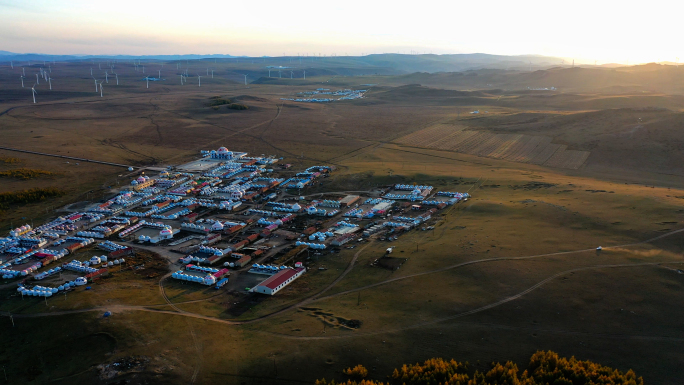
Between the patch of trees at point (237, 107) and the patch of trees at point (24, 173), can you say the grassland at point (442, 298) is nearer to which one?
the patch of trees at point (24, 173)

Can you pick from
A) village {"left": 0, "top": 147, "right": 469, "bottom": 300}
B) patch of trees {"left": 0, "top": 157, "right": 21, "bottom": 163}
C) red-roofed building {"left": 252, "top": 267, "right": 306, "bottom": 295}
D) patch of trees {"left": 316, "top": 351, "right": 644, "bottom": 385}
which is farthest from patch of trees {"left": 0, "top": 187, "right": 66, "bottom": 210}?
patch of trees {"left": 316, "top": 351, "right": 644, "bottom": 385}

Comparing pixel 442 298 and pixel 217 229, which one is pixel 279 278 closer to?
pixel 442 298

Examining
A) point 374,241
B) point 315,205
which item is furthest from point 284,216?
point 374,241

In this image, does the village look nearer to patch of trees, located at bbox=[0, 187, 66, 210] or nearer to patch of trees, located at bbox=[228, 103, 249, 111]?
patch of trees, located at bbox=[0, 187, 66, 210]

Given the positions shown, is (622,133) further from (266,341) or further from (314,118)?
(266,341)

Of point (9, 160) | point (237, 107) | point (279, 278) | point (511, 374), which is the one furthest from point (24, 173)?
point (511, 374)

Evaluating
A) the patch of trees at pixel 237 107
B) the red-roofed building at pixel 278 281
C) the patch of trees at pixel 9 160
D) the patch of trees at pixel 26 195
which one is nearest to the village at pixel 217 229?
the red-roofed building at pixel 278 281
